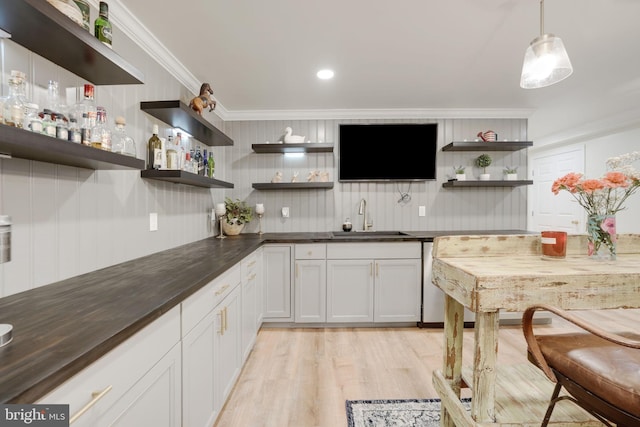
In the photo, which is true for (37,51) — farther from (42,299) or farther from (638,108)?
(638,108)

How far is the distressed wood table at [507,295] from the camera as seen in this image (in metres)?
1.12

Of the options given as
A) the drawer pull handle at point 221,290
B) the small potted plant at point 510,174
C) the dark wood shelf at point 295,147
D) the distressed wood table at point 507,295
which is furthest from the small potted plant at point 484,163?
the drawer pull handle at point 221,290

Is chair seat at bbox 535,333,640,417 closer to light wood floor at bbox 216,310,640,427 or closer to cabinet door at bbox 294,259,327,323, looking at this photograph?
light wood floor at bbox 216,310,640,427

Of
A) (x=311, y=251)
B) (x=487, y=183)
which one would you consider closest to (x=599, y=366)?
(x=311, y=251)

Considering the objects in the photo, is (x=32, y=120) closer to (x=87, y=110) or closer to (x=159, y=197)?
(x=87, y=110)

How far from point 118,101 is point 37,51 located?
521 mm

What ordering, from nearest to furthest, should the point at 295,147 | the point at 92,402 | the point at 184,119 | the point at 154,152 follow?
the point at 92,402 < the point at 154,152 < the point at 184,119 < the point at 295,147

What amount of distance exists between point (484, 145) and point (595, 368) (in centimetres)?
284

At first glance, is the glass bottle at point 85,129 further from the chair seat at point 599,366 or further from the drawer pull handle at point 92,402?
the chair seat at point 599,366

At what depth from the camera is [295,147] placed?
132 inches

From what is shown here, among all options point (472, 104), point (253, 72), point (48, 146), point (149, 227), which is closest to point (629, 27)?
point (472, 104)

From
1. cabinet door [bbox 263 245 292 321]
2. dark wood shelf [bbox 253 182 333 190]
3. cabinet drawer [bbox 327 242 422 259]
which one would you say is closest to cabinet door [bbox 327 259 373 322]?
cabinet drawer [bbox 327 242 422 259]

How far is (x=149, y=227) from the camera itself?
6.75 ft

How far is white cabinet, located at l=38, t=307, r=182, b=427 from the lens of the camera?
706mm
